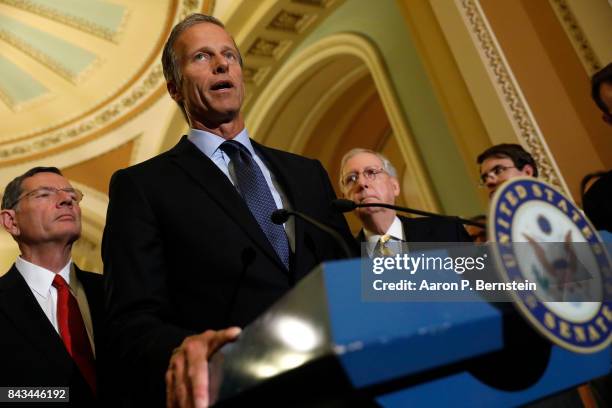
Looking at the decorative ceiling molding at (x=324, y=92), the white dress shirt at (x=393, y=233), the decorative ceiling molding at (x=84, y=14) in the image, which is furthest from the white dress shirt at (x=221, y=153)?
the decorative ceiling molding at (x=84, y=14)

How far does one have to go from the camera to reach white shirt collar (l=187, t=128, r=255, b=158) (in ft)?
3.91

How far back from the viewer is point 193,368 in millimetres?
695

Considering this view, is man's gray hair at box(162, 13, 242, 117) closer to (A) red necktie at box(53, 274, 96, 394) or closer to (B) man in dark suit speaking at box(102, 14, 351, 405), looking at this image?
(B) man in dark suit speaking at box(102, 14, 351, 405)

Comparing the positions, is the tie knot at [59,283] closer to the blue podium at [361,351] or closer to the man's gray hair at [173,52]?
the man's gray hair at [173,52]

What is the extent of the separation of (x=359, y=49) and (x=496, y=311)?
4431 mm

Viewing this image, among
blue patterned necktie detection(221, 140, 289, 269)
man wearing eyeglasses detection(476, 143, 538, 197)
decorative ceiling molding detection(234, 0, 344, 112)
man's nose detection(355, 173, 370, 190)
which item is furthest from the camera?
decorative ceiling molding detection(234, 0, 344, 112)

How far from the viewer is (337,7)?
205 inches

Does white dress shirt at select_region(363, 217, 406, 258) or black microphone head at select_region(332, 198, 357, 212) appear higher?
white dress shirt at select_region(363, 217, 406, 258)

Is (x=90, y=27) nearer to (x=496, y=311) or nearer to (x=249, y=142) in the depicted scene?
(x=249, y=142)

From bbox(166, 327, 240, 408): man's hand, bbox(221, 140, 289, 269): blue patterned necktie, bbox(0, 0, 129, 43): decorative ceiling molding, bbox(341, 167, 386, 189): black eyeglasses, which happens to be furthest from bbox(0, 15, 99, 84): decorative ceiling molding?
bbox(166, 327, 240, 408): man's hand

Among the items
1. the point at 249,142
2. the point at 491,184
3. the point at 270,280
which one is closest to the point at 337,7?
the point at 491,184

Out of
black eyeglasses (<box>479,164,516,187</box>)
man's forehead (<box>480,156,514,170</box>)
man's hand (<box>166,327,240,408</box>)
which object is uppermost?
man's forehead (<box>480,156,514,170</box>)

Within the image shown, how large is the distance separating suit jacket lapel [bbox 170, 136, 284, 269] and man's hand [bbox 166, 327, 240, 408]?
0.97 ft

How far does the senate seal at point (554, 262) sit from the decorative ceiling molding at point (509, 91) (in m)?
2.14
